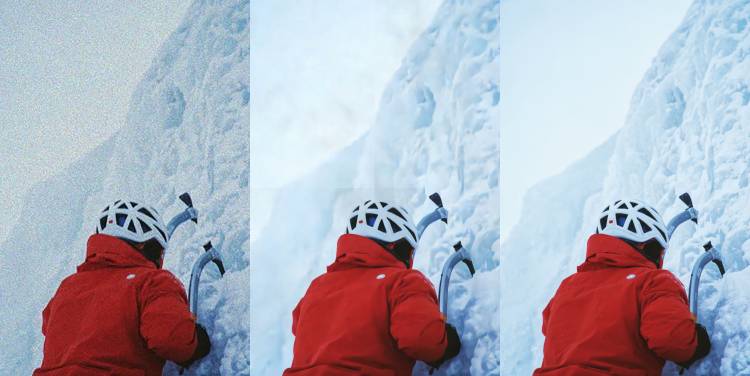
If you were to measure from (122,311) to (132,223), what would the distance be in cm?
47

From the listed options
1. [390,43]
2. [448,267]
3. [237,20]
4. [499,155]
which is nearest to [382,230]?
[448,267]

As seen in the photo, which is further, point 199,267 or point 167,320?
point 199,267

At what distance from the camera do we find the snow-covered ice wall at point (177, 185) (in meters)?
5.09

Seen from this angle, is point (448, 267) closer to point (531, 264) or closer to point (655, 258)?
point (531, 264)

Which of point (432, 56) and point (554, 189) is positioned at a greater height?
point (432, 56)

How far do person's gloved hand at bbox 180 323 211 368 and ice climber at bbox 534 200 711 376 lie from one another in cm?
165

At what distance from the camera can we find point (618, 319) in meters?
4.28

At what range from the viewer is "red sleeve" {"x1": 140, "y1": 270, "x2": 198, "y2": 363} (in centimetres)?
461

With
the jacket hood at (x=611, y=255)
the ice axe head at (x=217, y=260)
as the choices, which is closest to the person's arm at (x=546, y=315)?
the jacket hood at (x=611, y=255)

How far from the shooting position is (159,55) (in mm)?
5246

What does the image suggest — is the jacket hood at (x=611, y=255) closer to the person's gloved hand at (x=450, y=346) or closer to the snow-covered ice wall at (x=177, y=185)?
the person's gloved hand at (x=450, y=346)

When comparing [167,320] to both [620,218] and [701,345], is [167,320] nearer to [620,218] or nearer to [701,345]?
[620,218]

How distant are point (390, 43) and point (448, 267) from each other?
1.21 meters

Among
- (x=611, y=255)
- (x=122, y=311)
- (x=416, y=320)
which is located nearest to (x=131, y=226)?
(x=122, y=311)
